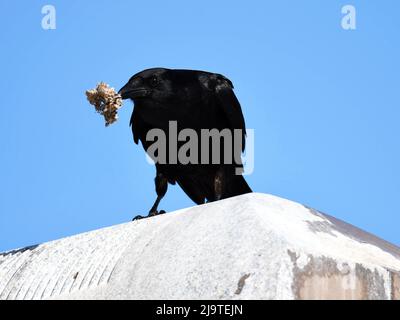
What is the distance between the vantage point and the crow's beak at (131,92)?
736 cm

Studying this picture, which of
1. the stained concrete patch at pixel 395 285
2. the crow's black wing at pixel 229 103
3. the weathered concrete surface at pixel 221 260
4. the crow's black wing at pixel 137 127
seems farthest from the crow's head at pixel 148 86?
the stained concrete patch at pixel 395 285

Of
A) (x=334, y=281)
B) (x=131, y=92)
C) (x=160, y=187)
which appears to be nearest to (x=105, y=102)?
(x=131, y=92)

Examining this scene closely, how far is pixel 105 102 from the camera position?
21.0 ft

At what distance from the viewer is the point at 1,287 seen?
195 inches

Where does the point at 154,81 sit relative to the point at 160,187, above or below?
above

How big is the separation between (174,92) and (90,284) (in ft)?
10.5

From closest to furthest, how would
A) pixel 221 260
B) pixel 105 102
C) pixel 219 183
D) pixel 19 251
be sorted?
pixel 221 260
pixel 19 251
pixel 105 102
pixel 219 183

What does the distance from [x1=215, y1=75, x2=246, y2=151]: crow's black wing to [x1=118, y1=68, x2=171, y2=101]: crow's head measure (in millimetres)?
456

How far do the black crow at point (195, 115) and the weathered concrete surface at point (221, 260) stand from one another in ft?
8.07

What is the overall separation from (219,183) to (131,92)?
1112 mm

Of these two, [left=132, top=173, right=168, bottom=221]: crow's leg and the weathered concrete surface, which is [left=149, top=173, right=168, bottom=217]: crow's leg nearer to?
[left=132, top=173, right=168, bottom=221]: crow's leg

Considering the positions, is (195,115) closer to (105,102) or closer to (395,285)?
(105,102)
